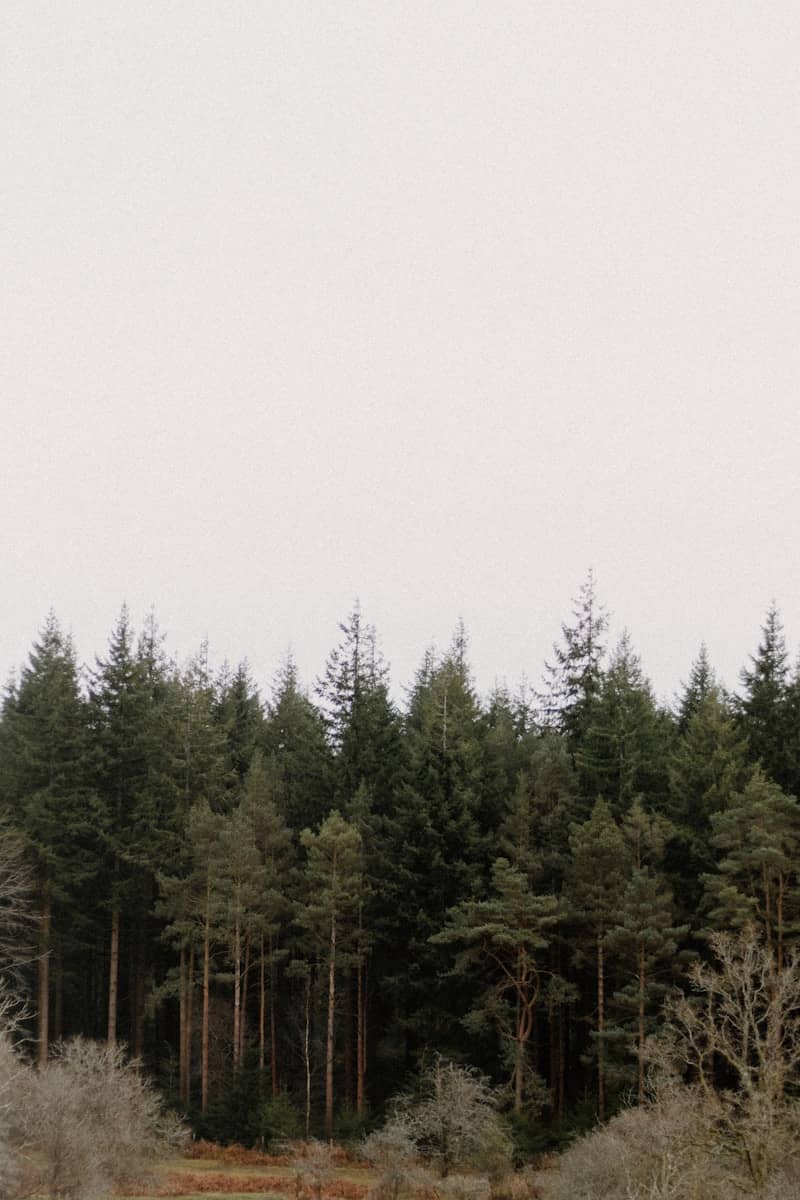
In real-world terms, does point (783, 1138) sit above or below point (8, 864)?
below

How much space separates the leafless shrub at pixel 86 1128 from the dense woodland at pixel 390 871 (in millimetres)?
12009

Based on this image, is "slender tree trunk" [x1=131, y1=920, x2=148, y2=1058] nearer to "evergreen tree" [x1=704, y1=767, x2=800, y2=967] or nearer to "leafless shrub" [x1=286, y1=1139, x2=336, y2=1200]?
"leafless shrub" [x1=286, y1=1139, x2=336, y2=1200]

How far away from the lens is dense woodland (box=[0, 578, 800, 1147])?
48.2 metres

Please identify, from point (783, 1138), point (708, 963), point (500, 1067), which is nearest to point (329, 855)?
point (500, 1067)

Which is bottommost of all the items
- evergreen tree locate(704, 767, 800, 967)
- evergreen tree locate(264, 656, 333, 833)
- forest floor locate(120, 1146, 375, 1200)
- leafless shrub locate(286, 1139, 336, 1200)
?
forest floor locate(120, 1146, 375, 1200)

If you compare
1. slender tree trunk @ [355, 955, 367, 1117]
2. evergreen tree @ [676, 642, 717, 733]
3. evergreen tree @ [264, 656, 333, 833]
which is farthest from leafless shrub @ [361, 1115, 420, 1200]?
evergreen tree @ [676, 642, 717, 733]

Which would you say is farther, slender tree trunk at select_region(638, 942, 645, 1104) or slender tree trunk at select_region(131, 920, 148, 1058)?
slender tree trunk at select_region(131, 920, 148, 1058)

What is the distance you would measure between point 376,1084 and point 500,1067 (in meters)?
9.54

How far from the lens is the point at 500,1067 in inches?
2002

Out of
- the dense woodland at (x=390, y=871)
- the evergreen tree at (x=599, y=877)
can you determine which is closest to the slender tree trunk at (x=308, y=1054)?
the dense woodland at (x=390, y=871)

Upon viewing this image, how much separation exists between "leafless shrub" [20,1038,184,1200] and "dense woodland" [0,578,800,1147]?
39.4 ft

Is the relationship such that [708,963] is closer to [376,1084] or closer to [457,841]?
[457,841]

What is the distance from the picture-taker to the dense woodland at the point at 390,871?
4822cm

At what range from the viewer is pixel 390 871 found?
2169 inches
